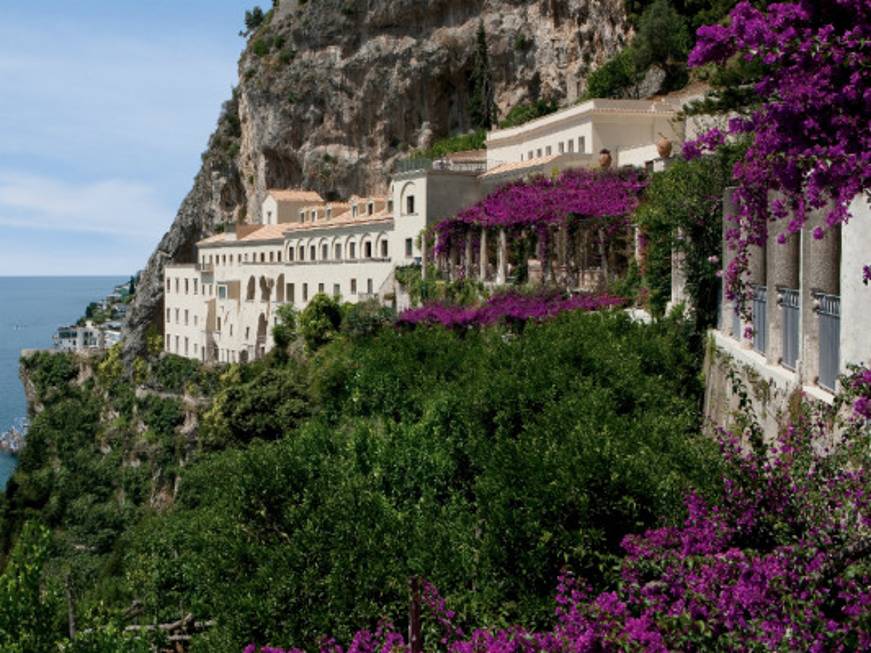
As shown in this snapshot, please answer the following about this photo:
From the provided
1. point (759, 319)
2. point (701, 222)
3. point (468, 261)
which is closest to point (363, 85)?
point (468, 261)

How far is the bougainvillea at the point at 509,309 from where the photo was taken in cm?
3086

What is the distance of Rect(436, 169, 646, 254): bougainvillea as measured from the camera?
37.2 metres

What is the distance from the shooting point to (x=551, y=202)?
3991cm

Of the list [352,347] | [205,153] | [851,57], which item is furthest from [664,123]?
[205,153]

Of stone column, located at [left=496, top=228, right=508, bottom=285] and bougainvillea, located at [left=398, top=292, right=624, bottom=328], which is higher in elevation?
stone column, located at [left=496, top=228, right=508, bottom=285]

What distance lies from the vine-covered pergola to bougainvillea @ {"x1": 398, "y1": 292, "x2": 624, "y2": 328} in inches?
84.9

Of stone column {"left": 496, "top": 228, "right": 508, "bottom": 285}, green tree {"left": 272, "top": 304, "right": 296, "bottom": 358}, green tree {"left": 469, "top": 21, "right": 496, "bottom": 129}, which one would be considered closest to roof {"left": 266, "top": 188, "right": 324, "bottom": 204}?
green tree {"left": 469, "top": 21, "right": 496, "bottom": 129}

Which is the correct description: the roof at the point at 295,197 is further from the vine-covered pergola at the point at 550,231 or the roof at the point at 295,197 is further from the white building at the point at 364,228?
the vine-covered pergola at the point at 550,231

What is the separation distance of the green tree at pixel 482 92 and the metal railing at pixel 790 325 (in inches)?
2762

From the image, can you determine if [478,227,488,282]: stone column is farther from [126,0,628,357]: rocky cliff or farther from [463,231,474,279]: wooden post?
[126,0,628,357]: rocky cliff

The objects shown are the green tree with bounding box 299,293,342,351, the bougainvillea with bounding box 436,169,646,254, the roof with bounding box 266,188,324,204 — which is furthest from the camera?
the roof with bounding box 266,188,324,204

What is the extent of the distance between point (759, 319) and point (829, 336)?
3.87m

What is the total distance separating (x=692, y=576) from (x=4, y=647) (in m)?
10.0

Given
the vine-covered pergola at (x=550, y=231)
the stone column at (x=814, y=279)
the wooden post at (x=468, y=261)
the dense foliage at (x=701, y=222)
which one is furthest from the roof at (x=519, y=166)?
the stone column at (x=814, y=279)
